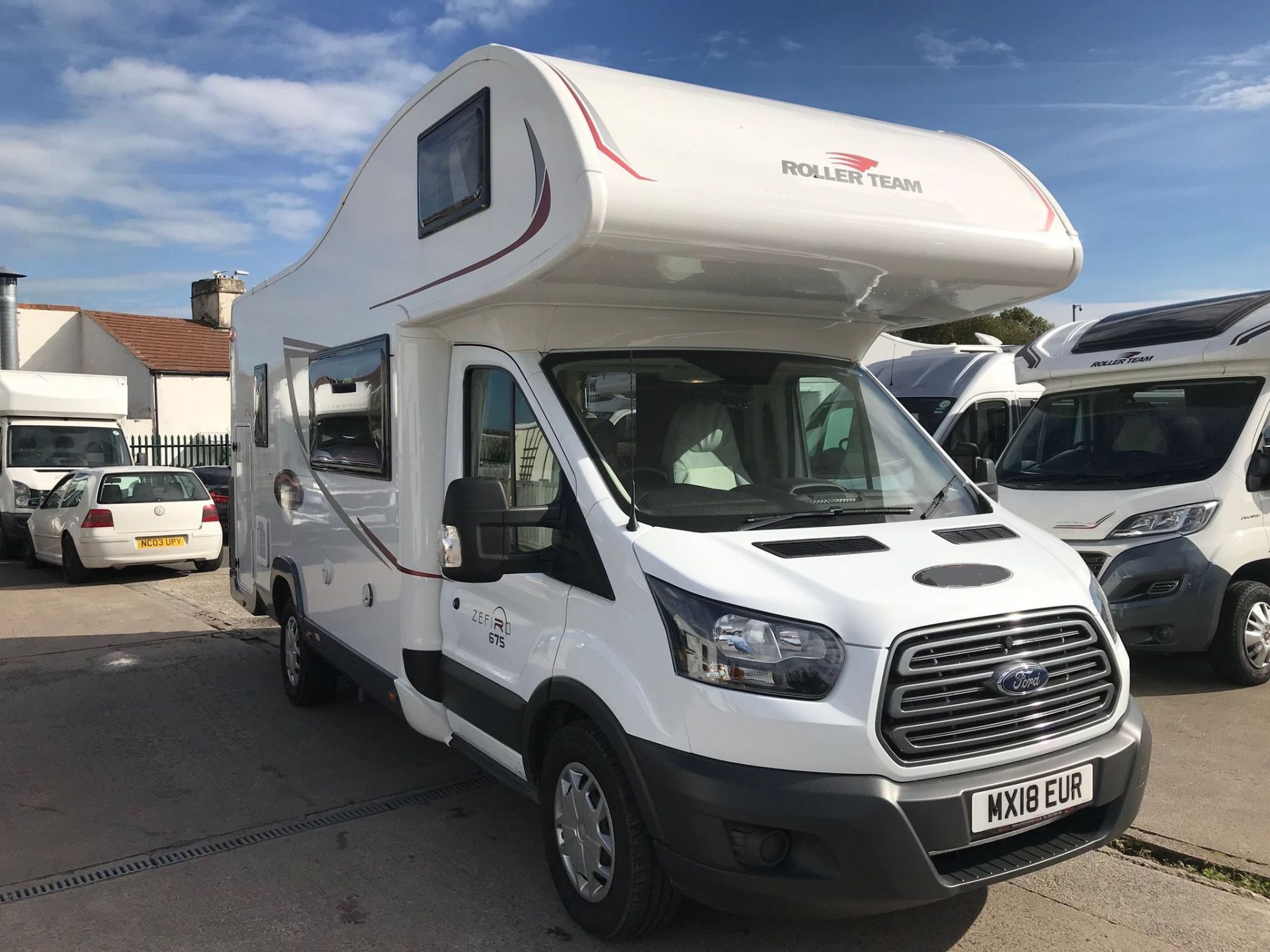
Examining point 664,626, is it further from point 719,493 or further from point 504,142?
point 504,142

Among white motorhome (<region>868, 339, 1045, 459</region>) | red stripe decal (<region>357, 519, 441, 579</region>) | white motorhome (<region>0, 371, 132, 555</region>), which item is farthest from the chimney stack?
red stripe decal (<region>357, 519, 441, 579</region>)

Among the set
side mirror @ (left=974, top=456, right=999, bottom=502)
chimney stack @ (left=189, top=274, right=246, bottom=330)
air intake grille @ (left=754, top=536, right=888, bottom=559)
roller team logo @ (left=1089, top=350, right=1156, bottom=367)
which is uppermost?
chimney stack @ (left=189, top=274, right=246, bottom=330)

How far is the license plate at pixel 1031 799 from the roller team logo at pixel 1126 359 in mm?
4769

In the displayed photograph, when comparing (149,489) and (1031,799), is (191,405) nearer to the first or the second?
(149,489)

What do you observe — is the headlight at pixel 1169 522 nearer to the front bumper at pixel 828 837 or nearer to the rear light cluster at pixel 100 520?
the front bumper at pixel 828 837

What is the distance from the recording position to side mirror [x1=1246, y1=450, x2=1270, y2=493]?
6.59 m

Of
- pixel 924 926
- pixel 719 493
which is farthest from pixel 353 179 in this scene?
pixel 924 926

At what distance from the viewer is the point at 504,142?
3910 mm

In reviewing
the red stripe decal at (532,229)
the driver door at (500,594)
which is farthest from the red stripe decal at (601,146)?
the driver door at (500,594)

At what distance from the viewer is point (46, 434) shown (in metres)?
16.2

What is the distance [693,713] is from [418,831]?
7.41 ft

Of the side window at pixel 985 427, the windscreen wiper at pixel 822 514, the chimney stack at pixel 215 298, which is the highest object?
the chimney stack at pixel 215 298

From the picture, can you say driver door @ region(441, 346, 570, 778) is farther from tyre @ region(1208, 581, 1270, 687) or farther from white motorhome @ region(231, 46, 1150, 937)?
tyre @ region(1208, 581, 1270, 687)

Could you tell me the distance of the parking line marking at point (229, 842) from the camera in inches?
167
